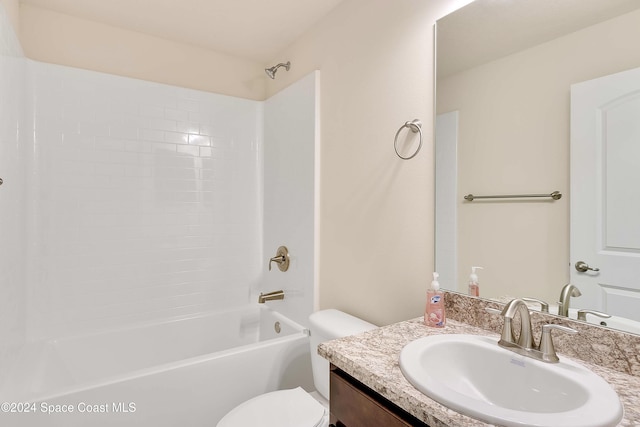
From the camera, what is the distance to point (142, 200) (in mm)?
2271

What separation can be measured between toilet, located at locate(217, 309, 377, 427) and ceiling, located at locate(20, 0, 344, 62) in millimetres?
1702

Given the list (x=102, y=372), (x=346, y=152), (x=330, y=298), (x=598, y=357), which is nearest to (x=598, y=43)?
(x=598, y=357)

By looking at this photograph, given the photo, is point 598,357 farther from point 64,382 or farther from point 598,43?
point 64,382

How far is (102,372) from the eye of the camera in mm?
2057

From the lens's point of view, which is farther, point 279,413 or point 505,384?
point 279,413

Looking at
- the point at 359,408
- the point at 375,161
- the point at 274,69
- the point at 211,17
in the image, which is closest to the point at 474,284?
the point at 359,408

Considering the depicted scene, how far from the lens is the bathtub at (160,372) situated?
1383 millimetres

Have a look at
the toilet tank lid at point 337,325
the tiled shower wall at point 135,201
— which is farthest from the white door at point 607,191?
the tiled shower wall at point 135,201

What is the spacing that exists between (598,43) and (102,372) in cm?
278

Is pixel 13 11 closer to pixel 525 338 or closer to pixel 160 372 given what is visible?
pixel 160 372

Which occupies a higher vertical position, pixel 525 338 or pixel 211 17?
pixel 211 17

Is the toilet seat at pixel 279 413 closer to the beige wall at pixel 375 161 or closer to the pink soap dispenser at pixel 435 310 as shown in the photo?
the beige wall at pixel 375 161

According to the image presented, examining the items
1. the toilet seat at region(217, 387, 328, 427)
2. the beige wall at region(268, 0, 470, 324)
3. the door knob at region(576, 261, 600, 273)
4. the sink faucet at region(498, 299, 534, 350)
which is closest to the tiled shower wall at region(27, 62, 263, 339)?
the beige wall at region(268, 0, 470, 324)

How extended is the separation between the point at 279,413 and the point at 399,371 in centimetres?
73
